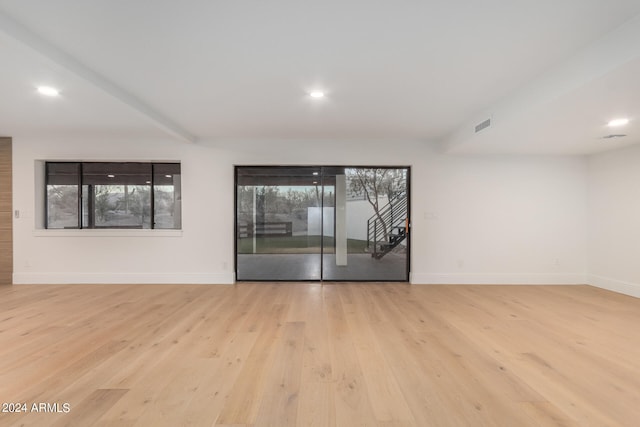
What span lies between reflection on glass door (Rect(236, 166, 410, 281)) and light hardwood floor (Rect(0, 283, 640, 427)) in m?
1.40

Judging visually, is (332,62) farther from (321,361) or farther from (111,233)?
(111,233)

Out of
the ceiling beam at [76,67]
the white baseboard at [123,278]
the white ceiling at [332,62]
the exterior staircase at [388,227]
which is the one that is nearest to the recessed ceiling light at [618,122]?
the white ceiling at [332,62]

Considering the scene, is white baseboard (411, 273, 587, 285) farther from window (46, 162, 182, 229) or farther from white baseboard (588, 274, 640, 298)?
window (46, 162, 182, 229)

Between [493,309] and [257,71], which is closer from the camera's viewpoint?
[257,71]

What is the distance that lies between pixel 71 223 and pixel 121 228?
2.98ft

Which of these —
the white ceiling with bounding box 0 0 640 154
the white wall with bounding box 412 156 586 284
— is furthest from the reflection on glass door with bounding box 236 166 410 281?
the white ceiling with bounding box 0 0 640 154

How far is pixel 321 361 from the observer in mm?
2434

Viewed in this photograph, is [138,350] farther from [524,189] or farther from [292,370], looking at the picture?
[524,189]

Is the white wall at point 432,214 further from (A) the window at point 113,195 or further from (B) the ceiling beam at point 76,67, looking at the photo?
(B) the ceiling beam at point 76,67

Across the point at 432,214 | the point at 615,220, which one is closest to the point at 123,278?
the point at 432,214

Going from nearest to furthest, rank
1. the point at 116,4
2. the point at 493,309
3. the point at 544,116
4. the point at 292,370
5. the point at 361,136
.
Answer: the point at 116,4 < the point at 292,370 < the point at 544,116 < the point at 493,309 < the point at 361,136

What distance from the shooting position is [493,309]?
3797mm

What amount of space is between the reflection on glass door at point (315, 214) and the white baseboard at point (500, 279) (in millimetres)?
504

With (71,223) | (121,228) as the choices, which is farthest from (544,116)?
(71,223)
